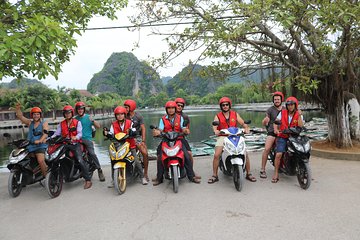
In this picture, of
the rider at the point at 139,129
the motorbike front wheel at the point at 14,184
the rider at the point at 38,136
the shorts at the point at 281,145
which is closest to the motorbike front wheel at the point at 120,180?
the rider at the point at 139,129

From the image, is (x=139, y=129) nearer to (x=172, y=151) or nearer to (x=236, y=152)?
(x=172, y=151)

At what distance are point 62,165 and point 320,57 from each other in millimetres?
5790

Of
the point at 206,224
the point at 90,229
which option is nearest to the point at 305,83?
the point at 206,224

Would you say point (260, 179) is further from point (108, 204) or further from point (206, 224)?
point (108, 204)

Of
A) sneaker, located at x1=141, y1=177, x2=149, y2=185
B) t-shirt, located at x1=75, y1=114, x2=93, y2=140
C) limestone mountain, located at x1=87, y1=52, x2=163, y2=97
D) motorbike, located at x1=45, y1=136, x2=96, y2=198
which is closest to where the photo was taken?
motorbike, located at x1=45, y1=136, x2=96, y2=198

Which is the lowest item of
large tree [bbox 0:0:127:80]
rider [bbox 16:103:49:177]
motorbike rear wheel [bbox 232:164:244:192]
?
motorbike rear wheel [bbox 232:164:244:192]

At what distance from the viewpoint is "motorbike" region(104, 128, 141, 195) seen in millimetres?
4277

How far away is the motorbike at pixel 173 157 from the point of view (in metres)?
4.27

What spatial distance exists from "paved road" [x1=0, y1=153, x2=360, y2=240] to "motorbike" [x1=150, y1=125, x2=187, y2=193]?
237 millimetres

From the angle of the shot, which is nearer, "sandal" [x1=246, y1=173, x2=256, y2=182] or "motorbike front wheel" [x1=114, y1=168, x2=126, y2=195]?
"motorbike front wheel" [x1=114, y1=168, x2=126, y2=195]

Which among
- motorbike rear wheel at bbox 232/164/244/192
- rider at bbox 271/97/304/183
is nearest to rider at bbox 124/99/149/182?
motorbike rear wheel at bbox 232/164/244/192

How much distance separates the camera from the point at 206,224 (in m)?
3.10

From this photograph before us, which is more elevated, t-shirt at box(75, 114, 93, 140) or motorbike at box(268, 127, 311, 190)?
t-shirt at box(75, 114, 93, 140)

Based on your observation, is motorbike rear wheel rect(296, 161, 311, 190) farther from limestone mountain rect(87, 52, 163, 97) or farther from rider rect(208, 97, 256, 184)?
limestone mountain rect(87, 52, 163, 97)
